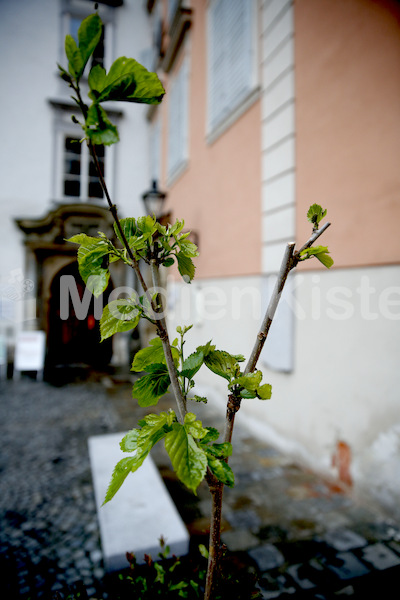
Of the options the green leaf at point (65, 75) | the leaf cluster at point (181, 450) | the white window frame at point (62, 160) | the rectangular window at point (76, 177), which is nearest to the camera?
the green leaf at point (65, 75)

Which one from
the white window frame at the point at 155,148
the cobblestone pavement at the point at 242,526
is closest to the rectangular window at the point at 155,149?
the white window frame at the point at 155,148

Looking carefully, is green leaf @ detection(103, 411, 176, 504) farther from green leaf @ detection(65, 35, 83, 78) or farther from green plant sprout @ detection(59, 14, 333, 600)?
green leaf @ detection(65, 35, 83, 78)

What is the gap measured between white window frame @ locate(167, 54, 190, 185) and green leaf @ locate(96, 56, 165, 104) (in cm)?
604

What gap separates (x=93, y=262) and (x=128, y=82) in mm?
329

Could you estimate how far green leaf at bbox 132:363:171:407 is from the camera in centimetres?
85

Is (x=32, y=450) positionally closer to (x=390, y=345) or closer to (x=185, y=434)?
(x=390, y=345)

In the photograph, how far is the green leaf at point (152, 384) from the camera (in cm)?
85

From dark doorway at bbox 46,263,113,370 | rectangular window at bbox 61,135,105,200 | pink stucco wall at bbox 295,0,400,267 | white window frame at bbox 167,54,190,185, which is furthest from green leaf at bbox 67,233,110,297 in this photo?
rectangular window at bbox 61,135,105,200

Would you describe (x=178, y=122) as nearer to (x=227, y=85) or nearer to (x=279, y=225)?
(x=227, y=85)

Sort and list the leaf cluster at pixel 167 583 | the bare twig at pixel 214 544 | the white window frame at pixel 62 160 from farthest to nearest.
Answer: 1. the white window frame at pixel 62 160
2. the leaf cluster at pixel 167 583
3. the bare twig at pixel 214 544

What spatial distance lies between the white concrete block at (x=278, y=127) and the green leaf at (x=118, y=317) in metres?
3.27

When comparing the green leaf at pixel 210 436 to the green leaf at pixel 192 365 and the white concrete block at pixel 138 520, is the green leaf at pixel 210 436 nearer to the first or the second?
the green leaf at pixel 192 365

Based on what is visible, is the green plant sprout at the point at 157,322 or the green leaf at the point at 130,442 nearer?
the green plant sprout at the point at 157,322

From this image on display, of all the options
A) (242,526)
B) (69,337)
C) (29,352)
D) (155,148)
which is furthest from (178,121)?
(242,526)
